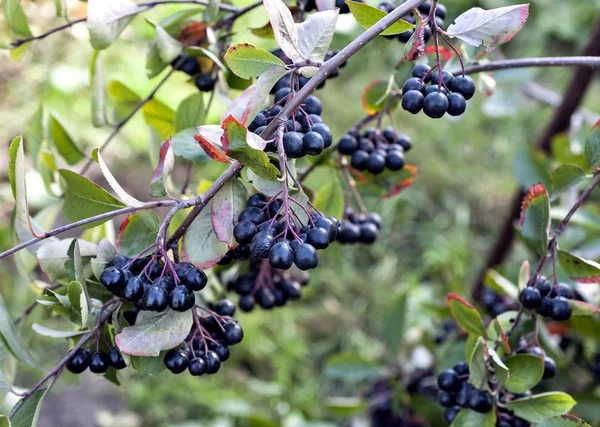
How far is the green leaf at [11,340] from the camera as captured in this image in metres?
0.55

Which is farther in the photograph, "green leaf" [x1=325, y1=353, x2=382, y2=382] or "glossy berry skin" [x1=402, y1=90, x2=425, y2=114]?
"green leaf" [x1=325, y1=353, x2=382, y2=382]

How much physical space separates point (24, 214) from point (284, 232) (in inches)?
A: 8.1

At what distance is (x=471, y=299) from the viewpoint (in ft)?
4.48

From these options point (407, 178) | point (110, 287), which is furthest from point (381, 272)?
point (110, 287)

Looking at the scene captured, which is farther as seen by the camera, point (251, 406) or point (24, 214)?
point (251, 406)

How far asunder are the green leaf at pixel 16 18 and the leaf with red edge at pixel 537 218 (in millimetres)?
548

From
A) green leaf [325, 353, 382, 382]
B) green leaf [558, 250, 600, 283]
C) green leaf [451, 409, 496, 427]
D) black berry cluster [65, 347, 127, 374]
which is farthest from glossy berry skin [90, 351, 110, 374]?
green leaf [325, 353, 382, 382]

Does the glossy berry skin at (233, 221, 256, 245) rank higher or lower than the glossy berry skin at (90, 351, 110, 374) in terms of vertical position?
higher

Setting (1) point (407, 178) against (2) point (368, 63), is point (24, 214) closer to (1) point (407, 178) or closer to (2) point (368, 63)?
(1) point (407, 178)

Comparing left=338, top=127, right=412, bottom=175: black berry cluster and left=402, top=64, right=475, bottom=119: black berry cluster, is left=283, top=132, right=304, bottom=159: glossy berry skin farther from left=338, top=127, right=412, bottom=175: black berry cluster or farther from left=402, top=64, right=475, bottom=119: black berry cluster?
left=338, top=127, right=412, bottom=175: black berry cluster

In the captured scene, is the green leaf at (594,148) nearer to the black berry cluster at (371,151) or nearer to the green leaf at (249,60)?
the black berry cluster at (371,151)

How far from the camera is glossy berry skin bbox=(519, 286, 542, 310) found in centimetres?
58

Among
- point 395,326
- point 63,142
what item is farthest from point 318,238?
point 395,326

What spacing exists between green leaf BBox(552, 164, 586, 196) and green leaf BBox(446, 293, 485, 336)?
6.5 inches
